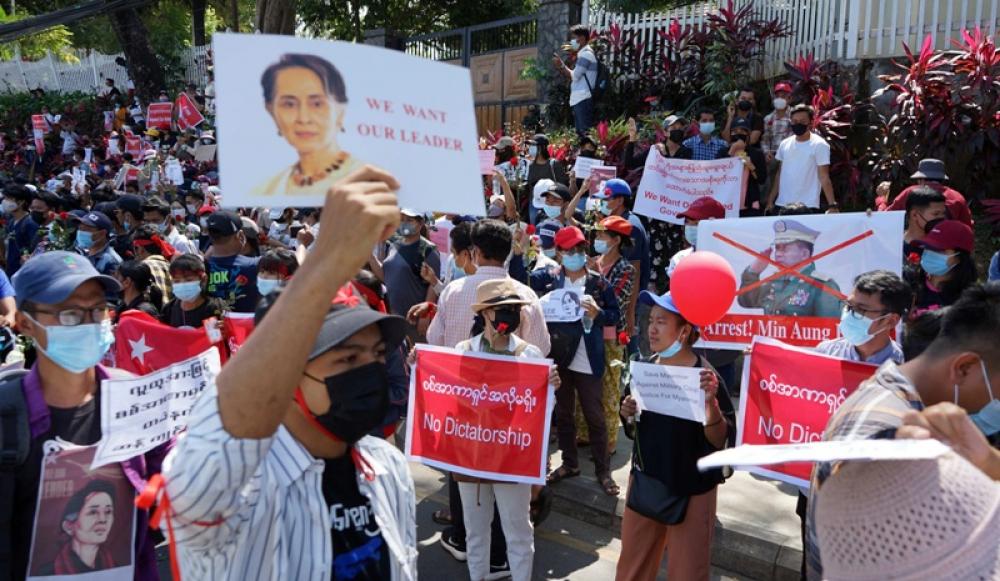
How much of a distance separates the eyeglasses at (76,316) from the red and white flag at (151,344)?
1877mm

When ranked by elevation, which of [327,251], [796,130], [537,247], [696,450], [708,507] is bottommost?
[708,507]

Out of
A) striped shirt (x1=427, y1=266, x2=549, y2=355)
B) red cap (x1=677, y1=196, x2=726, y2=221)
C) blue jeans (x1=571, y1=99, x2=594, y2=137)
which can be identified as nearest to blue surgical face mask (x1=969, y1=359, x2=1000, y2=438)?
striped shirt (x1=427, y1=266, x2=549, y2=355)

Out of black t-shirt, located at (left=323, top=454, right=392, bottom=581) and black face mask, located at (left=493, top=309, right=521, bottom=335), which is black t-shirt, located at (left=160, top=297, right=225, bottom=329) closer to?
black face mask, located at (left=493, top=309, right=521, bottom=335)

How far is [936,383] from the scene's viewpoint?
2062 millimetres

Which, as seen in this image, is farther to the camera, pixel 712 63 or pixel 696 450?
pixel 712 63

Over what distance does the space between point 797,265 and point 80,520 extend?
14.9 ft

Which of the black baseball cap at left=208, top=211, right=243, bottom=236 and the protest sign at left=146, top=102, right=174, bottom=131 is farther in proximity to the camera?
the protest sign at left=146, top=102, right=174, bottom=131

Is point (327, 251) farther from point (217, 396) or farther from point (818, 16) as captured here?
point (818, 16)

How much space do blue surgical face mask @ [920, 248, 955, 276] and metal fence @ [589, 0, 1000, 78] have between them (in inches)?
246

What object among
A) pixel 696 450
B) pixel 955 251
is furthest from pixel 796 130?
pixel 696 450

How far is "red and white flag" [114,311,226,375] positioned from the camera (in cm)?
472

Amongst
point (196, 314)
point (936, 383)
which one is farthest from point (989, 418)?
point (196, 314)

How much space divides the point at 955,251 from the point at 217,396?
4.89 metres

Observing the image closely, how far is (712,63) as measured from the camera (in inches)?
463
